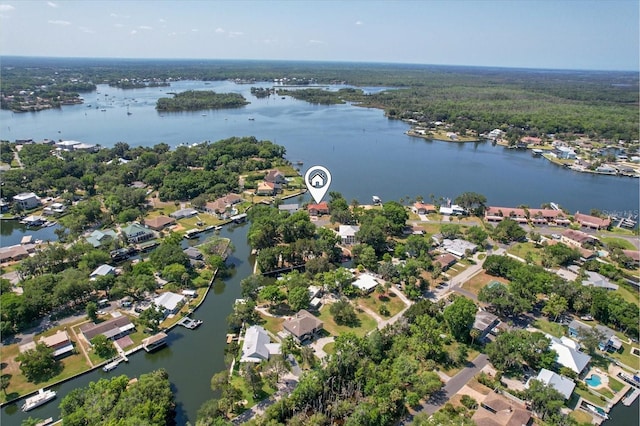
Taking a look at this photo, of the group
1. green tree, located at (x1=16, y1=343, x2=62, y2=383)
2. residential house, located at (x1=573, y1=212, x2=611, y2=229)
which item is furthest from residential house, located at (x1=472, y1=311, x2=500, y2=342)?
green tree, located at (x1=16, y1=343, x2=62, y2=383)

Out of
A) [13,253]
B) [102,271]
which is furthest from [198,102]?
[102,271]

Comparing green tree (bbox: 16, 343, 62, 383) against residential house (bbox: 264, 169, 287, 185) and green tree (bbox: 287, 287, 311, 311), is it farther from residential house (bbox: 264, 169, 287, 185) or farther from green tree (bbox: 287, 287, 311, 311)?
residential house (bbox: 264, 169, 287, 185)

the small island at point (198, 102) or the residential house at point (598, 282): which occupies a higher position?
the small island at point (198, 102)

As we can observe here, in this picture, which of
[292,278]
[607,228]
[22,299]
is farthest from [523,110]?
[22,299]

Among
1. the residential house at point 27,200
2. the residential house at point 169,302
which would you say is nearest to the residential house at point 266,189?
the residential house at point 169,302

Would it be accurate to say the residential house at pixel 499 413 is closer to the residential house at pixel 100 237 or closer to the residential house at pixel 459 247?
the residential house at pixel 459 247
